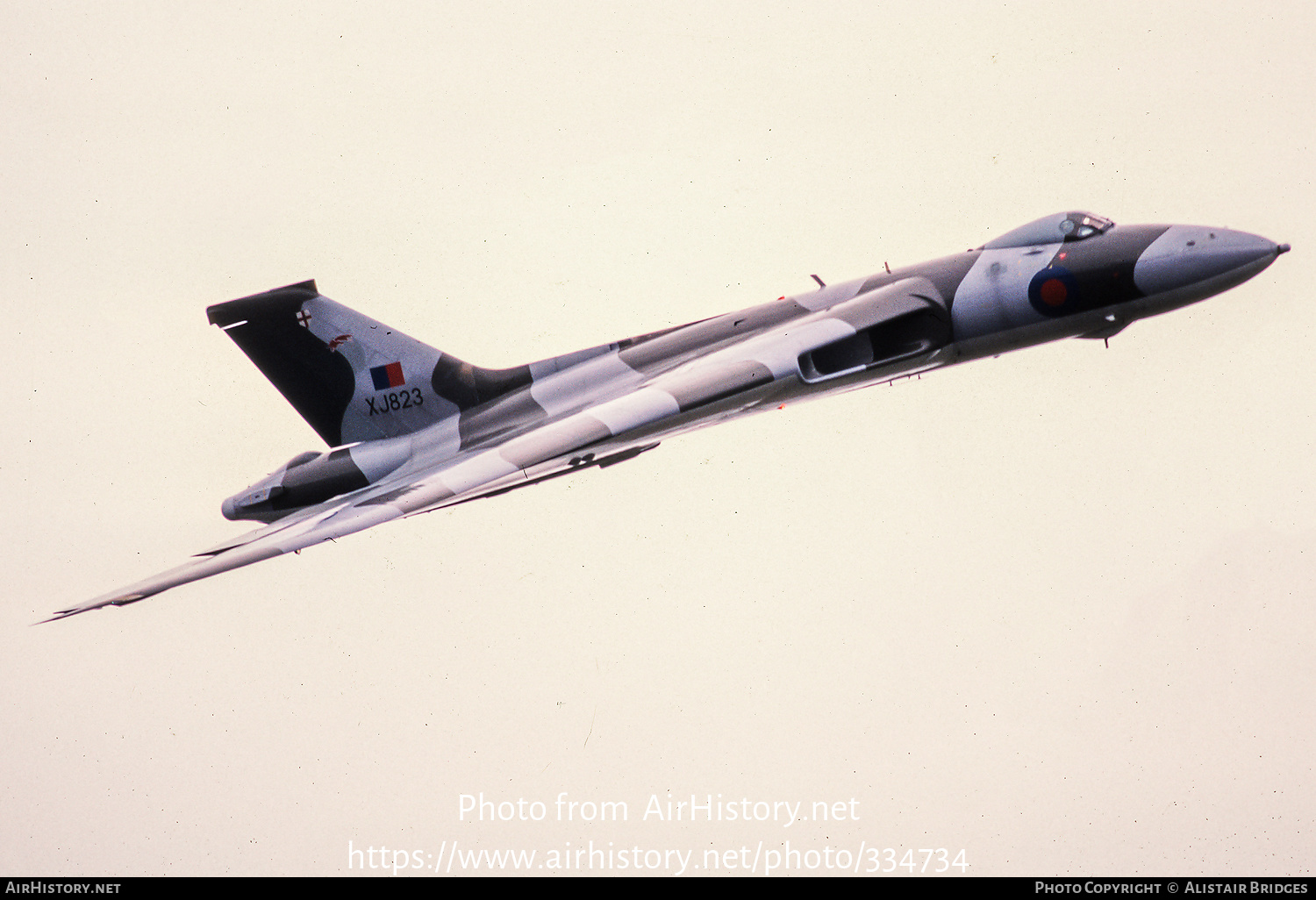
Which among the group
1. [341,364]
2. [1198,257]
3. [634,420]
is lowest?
[634,420]

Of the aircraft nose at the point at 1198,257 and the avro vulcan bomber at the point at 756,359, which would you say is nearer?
the aircraft nose at the point at 1198,257

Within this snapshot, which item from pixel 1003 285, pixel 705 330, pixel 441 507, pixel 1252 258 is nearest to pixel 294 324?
pixel 441 507

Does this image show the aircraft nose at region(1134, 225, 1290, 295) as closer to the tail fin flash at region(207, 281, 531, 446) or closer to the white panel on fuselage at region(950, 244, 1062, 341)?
the white panel on fuselage at region(950, 244, 1062, 341)

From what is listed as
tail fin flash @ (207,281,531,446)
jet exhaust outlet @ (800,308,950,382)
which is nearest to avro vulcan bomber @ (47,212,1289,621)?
jet exhaust outlet @ (800,308,950,382)

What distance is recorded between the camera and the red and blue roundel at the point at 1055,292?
1706cm

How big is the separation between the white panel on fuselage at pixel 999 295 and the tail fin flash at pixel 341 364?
281 inches

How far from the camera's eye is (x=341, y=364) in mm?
20469

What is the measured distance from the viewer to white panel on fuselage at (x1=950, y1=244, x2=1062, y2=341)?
56.5ft

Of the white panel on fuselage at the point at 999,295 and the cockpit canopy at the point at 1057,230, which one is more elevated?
the cockpit canopy at the point at 1057,230

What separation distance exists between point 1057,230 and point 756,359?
4.16 m

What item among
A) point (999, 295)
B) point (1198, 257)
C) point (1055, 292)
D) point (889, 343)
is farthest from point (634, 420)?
point (1198, 257)

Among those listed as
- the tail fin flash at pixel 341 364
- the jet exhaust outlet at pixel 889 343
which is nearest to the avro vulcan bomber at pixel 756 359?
the jet exhaust outlet at pixel 889 343

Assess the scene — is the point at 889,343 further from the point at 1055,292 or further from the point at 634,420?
the point at 634,420

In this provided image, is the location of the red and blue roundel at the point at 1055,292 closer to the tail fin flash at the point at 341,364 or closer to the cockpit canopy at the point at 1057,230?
the cockpit canopy at the point at 1057,230
